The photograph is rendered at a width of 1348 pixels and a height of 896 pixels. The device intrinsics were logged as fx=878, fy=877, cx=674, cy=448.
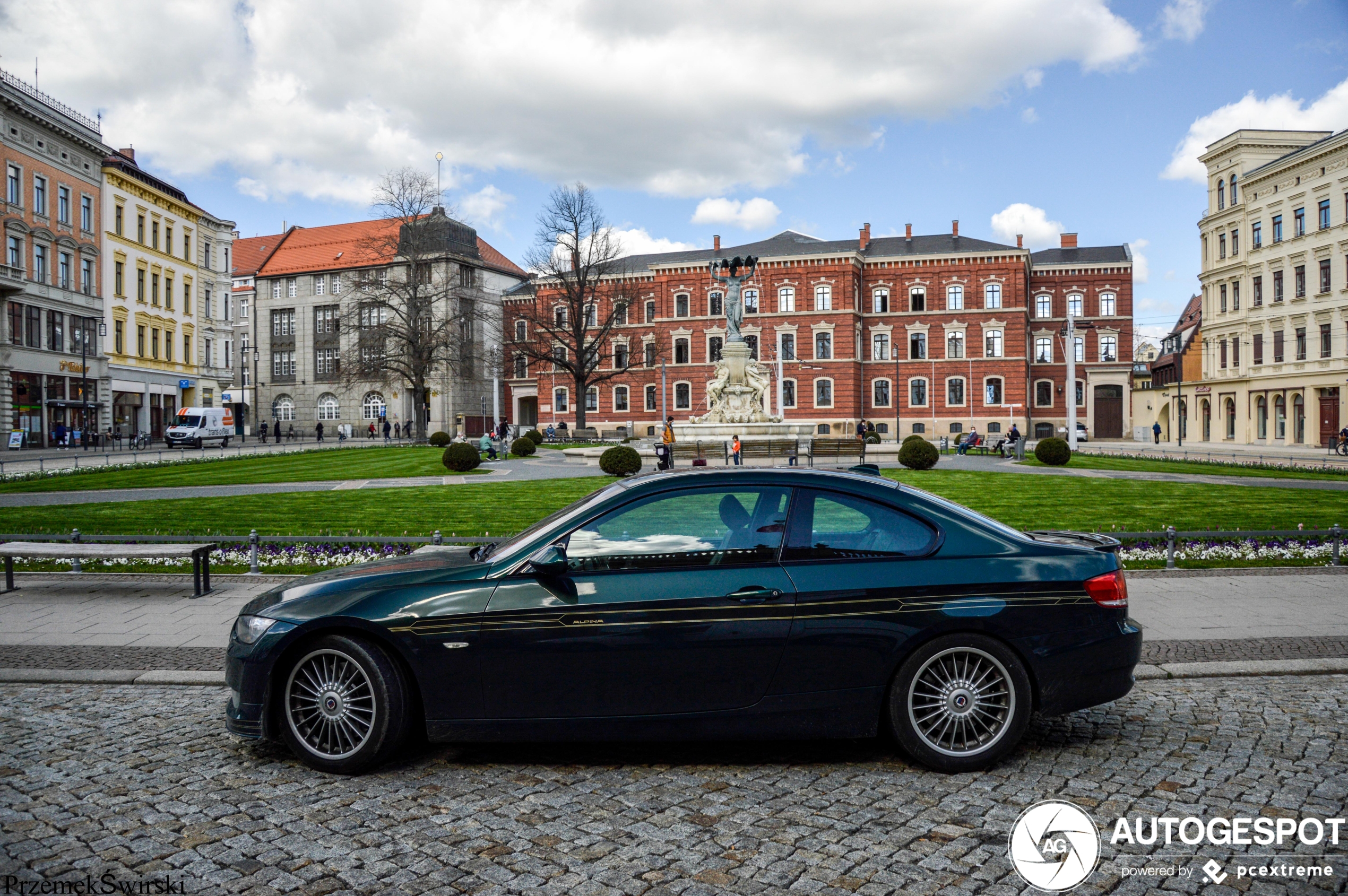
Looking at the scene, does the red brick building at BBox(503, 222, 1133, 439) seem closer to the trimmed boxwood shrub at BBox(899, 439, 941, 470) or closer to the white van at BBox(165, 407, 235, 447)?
the white van at BBox(165, 407, 235, 447)

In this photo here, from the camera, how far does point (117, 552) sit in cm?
969

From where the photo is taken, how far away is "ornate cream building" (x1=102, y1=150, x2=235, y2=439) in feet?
174

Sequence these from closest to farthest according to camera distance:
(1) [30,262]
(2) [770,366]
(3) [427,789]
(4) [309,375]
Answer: (3) [427,789]
(1) [30,262]
(2) [770,366]
(4) [309,375]

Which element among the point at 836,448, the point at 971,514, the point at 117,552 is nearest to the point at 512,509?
the point at 117,552

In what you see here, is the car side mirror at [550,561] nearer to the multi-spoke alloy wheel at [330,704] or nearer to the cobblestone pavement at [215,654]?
the multi-spoke alloy wheel at [330,704]

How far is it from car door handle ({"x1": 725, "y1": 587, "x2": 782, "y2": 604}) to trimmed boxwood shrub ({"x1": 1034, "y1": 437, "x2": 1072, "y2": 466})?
26.0 meters

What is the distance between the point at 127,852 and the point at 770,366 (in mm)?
65069

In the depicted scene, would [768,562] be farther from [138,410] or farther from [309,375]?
[309,375]

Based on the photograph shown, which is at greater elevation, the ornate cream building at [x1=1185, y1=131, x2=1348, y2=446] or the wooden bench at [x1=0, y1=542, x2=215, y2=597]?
the ornate cream building at [x1=1185, y1=131, x2=1348, y2=446]

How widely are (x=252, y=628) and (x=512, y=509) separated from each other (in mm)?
11832

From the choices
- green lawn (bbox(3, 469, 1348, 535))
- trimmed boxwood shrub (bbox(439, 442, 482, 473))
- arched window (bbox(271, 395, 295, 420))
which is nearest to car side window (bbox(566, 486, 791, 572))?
A: green lawn (bbox(3, 469, 1348, 535))

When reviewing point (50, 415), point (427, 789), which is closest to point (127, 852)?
point (427, 789)

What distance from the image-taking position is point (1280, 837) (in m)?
3.76

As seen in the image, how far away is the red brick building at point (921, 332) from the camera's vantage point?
65875 mm
